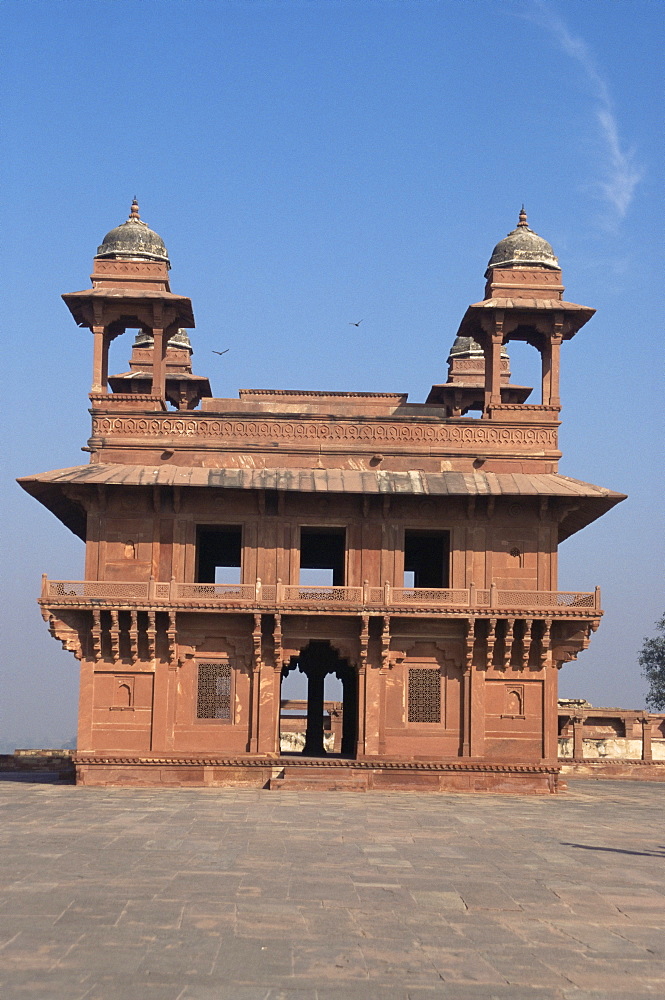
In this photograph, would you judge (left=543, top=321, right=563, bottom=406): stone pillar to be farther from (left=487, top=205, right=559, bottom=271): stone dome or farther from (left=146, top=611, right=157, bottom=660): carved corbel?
(left=146, top=611, right=157, bottom=660): carved corbel

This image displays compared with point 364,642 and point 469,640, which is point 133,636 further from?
point 469,640

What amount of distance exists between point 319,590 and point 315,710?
8.62m

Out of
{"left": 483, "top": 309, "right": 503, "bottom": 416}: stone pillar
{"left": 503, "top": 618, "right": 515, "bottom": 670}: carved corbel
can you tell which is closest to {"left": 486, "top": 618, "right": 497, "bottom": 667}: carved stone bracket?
{"left": 503, "top": 618, "right": 515, "bottom": 670}: carved corbel

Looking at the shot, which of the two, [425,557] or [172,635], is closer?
[172,635]

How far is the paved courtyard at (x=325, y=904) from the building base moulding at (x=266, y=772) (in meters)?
3.98

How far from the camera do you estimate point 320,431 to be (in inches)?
1133

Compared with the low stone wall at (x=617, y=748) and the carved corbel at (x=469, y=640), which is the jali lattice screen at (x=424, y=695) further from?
the low stone wall at (x=617, y=748)

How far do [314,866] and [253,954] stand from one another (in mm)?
4670

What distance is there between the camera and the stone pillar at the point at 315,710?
113 feet

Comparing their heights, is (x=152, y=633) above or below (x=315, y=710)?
above

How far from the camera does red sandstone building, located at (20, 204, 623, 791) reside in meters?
26.9

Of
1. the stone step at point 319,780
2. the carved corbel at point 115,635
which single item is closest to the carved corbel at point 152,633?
the carved corbel at point 115,635

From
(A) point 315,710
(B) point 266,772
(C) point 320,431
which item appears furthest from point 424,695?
(A) point 315,710

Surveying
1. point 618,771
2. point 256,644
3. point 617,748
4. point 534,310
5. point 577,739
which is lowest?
point 618,771
